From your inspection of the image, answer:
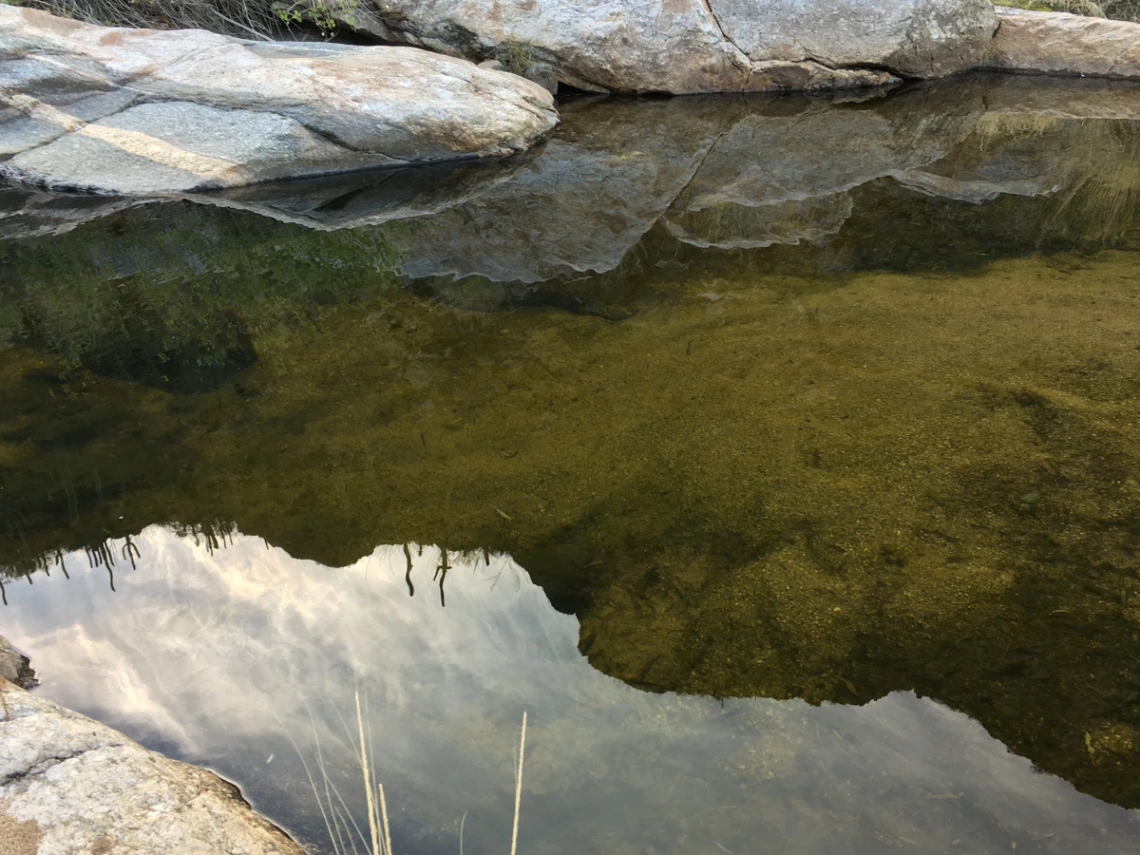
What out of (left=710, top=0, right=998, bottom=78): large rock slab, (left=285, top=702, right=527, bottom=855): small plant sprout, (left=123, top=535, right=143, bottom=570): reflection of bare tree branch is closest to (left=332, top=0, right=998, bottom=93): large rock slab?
(left=710, top=0, right=998, bottom=78): large rock slab

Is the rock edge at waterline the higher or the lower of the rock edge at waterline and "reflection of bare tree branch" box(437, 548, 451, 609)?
the higher

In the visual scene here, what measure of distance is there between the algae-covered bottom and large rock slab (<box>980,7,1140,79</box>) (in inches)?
175

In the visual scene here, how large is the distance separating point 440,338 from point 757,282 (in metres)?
1.39

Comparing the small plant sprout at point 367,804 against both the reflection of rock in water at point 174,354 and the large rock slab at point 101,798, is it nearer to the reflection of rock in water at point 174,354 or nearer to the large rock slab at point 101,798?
the large rock slab at point 101,798

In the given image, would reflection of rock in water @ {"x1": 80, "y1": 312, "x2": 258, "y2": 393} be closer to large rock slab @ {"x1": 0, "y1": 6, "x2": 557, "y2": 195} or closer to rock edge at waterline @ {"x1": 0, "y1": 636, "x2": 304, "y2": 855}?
rock edge at waterline @ {"x1": 0, "y1": 636, "x2": 304, "y2": 855}

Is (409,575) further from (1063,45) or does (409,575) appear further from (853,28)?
(1063,45)

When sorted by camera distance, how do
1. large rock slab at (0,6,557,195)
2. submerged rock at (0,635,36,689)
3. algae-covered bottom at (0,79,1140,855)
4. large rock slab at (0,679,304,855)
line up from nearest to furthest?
large rock slab at (0,679,304,855) < algae-covered bottom at (0,79,1140,855) < submerged rock at (0,635,36,689) < large rock slab at (0,6,557,195)

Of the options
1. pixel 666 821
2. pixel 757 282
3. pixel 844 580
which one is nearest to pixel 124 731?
pixel 666 821

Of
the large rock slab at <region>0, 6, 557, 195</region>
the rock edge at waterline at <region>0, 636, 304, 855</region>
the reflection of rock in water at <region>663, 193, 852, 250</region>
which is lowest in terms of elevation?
the rock edge at waterline at <region>0, 636, 304, 855</region>

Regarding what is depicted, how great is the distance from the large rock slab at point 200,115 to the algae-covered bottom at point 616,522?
1.55 meters

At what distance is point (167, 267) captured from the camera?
4.21 m

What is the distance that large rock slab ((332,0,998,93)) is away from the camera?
24.5 feet

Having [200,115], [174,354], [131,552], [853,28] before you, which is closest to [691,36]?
[853,28]

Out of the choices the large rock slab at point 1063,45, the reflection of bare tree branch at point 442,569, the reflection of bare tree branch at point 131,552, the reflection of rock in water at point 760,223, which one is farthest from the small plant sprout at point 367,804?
the large rock slab at point 1063,45
